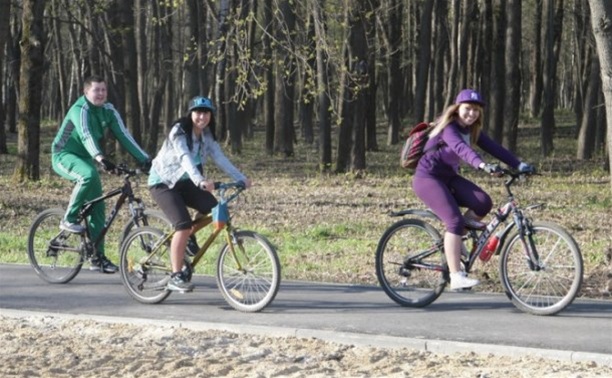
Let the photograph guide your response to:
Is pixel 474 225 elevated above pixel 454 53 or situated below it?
below

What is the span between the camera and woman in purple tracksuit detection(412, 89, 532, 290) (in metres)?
9.12

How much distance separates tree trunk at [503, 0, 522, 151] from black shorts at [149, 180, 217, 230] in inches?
813

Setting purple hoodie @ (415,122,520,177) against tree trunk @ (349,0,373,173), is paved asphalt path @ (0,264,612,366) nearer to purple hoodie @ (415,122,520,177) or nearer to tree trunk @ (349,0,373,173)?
purple hoodie @ (415,122,520,177)

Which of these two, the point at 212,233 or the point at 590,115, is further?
the point at 590,115

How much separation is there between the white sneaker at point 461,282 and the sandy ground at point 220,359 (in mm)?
1491

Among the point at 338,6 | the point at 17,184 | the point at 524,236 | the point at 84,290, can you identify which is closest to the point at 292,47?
the point at 338,6

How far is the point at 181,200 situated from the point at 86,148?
4.97 ft

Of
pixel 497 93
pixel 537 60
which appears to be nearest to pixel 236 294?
pixel 497 93

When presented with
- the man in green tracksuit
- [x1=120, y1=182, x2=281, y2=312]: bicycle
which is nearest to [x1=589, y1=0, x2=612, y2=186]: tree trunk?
[x1=120, y1=182, x2=281, y2=312]: bicycle

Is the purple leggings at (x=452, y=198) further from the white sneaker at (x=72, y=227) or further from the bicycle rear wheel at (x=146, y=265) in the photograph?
the white sneaker at (x=72, y=227)

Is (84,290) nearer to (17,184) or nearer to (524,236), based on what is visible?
(524,236)

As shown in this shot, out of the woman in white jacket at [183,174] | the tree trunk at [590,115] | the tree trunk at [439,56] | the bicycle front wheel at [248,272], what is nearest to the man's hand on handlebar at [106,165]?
the woman in white jacket at [183,174]

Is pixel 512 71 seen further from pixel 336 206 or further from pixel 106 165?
pixel 106 165

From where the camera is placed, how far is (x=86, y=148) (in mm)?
10656
